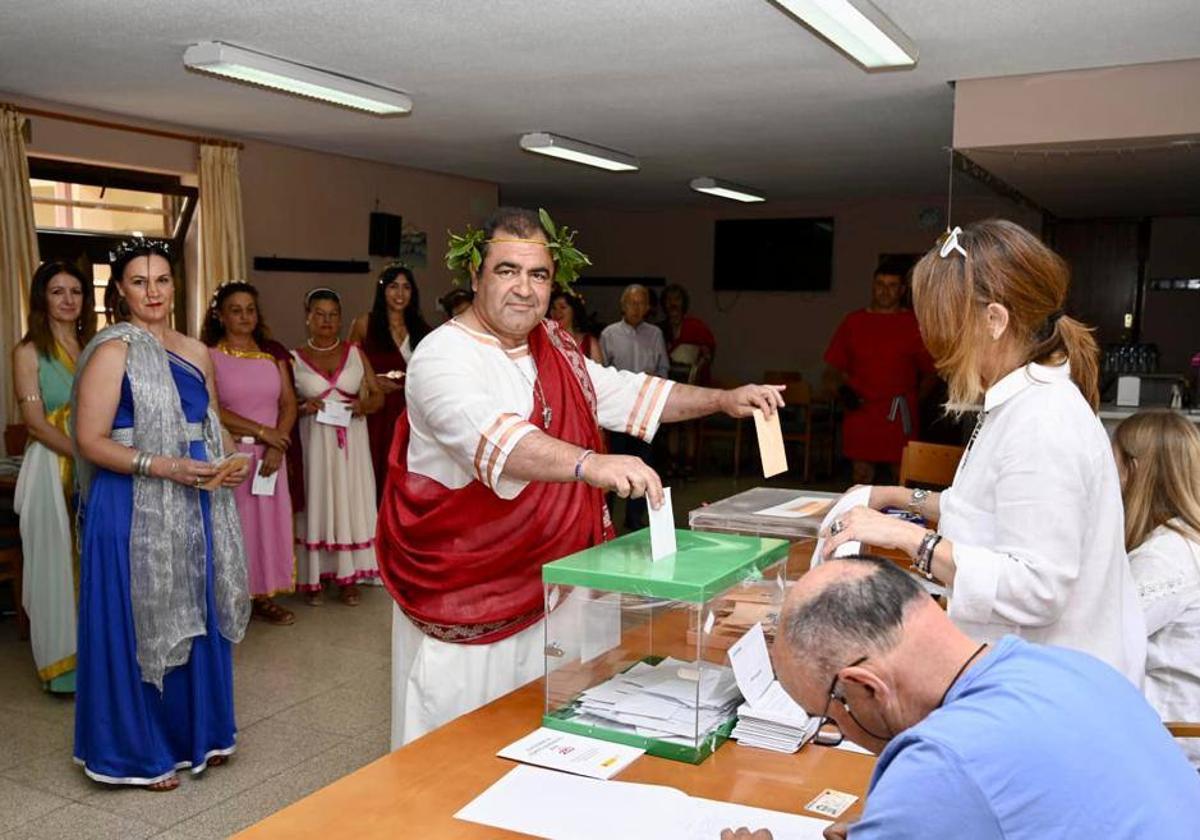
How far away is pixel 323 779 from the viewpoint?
360 centimetres

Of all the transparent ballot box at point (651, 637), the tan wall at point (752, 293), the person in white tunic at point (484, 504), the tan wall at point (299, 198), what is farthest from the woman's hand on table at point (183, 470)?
the tan wall at point (752, 293)

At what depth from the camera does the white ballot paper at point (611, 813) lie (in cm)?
155

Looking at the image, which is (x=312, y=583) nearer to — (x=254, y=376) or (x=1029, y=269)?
(x=254, y=376)

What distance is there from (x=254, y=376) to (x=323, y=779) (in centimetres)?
227

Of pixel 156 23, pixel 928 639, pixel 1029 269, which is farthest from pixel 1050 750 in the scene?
pixel 156 23

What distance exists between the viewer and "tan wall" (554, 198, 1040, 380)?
456 inches

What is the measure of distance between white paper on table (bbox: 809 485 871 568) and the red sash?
0.59m

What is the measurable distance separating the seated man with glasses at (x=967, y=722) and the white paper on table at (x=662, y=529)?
0.71 meters

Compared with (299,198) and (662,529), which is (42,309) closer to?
(662,529)

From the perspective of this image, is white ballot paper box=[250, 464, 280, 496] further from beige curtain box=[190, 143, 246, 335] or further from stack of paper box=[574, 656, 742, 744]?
stack of paper box=[574, 656, 742, 744]

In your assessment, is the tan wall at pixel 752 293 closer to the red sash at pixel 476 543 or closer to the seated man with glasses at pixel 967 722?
the red sash at pixel 476 543

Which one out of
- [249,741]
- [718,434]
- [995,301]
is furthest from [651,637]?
[718,434]

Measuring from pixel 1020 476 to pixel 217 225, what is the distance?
6.55m

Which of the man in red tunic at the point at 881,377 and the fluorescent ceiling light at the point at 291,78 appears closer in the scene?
the fluorescent ceiling light at the point at 291,78
